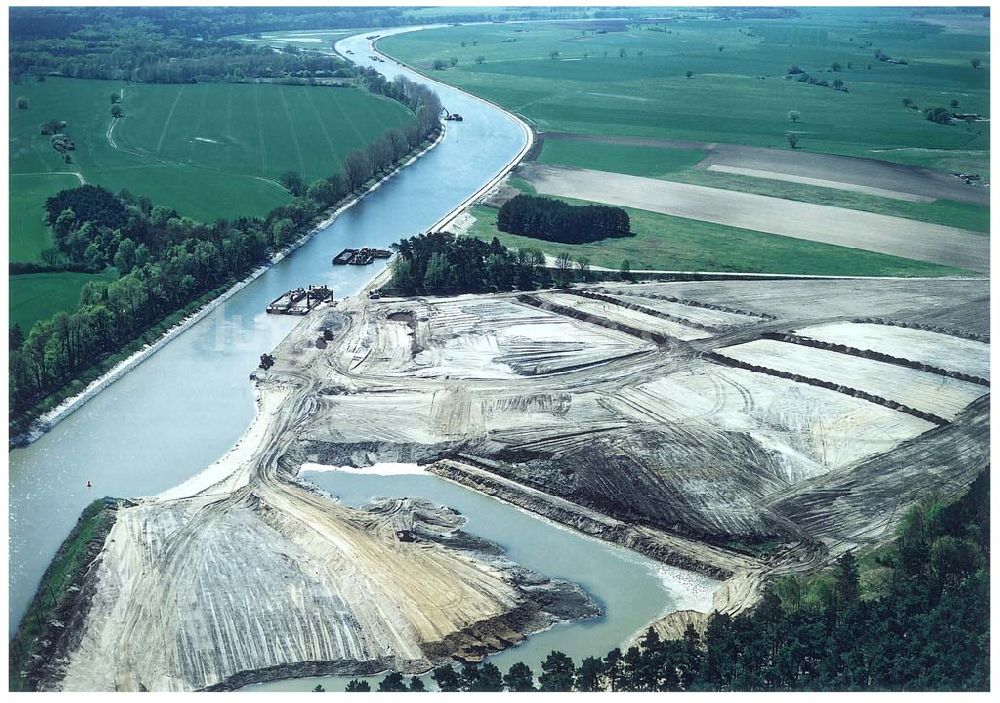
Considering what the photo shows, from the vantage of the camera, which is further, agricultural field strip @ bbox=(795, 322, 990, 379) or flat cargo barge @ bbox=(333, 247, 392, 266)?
flat cargo barge @ bbox=(333, 247, 392, 266)

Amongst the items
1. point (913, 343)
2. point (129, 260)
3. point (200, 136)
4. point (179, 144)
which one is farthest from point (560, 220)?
point (200, 136)

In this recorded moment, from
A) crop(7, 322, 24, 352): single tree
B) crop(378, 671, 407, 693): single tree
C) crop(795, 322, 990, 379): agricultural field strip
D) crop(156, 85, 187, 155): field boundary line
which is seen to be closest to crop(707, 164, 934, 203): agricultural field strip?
crop(795, 322, 990, 379): agricultural field strip

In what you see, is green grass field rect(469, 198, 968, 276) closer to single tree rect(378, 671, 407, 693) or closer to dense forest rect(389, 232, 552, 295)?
dense forest rect(389, 232, 552, 295)

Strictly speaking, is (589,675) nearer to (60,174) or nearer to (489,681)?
(489,681)

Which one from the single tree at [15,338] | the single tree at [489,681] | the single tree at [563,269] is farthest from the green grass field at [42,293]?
the single tree at [489,681]

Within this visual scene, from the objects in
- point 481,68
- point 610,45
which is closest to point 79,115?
point 481,68

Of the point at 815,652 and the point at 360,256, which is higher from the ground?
the point at 360,256

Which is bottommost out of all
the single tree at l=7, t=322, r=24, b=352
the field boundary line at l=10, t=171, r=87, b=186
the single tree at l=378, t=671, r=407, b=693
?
the single tree at l=378, t=671, r=407, b=693

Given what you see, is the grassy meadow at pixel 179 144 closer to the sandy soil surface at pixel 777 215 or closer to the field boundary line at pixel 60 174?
the field boundary line at pixel 60 174
